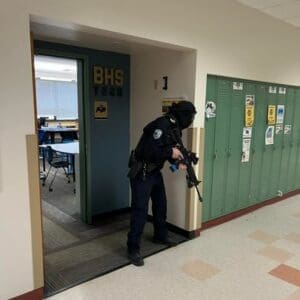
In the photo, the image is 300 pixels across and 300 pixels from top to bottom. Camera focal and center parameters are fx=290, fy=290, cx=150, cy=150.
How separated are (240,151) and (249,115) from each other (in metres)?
0.48

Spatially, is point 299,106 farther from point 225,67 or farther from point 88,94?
point 88,94

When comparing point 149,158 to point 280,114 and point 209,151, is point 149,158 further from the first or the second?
point 280,114

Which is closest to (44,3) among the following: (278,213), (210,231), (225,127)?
(225,127)

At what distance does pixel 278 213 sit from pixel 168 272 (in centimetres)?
230

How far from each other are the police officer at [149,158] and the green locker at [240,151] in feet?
2.10

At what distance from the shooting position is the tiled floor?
232 centimetres

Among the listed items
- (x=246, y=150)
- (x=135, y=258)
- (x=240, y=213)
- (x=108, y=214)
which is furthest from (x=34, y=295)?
(x=246, y=150)

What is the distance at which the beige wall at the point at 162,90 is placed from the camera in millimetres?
3109

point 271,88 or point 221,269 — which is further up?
point 271,88

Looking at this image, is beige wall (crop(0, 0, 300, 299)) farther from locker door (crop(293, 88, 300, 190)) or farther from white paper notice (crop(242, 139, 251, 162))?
locker door (crop(293, 88, 300, 190))

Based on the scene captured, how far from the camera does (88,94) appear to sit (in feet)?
11.3

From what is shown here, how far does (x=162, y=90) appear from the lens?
11.2 ft

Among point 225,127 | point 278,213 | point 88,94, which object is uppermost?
point 88,94

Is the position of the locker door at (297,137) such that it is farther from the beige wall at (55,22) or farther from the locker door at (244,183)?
the beige wall at (55,22)
